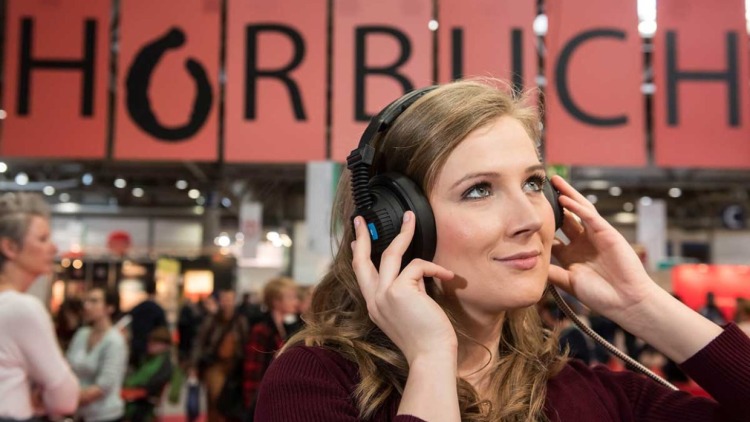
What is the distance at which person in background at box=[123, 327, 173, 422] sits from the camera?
4609 mm

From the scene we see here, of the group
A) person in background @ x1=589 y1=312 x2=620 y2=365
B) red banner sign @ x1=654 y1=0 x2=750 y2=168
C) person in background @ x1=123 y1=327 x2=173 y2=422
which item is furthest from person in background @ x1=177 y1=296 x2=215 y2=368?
red banner sign @ x1=654 y1=0 x2=750 y2=168

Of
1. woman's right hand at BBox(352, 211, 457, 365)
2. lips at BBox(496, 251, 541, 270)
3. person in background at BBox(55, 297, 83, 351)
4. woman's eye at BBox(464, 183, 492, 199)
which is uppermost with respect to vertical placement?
woman's eye at BBox(464, 183, 492, 199)

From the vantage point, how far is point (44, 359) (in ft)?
6.94

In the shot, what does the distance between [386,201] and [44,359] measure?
4.94ft

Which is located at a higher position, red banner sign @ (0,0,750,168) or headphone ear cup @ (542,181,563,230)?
red banner sign @ (0,0,750,168)

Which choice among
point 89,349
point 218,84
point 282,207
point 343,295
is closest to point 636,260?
point 343,295

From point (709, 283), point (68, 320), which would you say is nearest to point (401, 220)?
point (68, 320)

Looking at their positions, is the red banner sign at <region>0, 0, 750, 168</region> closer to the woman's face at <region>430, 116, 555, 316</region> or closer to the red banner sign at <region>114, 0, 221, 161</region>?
the red banner sign at <region>114, 0, 221, 161</region>

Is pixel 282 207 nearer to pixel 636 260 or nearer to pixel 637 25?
pixel 637 25

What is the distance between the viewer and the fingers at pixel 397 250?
1021 millimetres

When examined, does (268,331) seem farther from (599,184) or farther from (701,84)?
(599,184)

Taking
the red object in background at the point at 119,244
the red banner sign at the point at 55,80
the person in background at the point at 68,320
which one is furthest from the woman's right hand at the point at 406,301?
the red object in background at the point at 119,244

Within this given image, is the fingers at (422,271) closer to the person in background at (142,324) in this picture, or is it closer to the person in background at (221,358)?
the person in background at (221,358)

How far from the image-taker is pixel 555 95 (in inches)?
167
